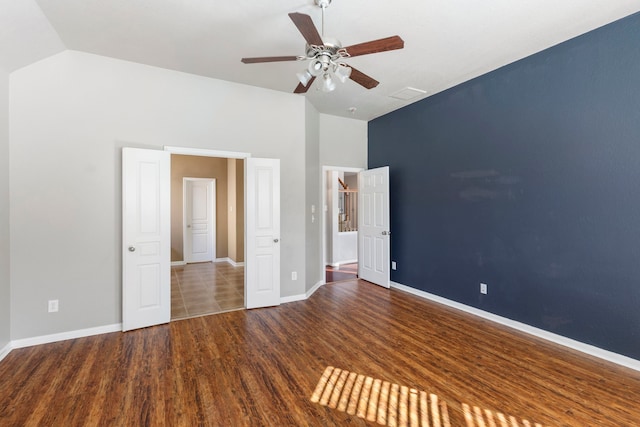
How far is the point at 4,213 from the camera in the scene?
285 cm

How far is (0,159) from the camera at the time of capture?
278cm

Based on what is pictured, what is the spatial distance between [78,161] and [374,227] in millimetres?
4333

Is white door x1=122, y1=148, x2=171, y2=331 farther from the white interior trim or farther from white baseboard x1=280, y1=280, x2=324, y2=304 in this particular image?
white baseboard x1=280, y1=280, x2=324, y2=304

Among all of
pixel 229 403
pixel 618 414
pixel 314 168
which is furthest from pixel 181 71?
pixel 618 414

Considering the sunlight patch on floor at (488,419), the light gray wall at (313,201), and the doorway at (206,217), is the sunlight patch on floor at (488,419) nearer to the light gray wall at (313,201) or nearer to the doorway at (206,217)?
the light gray wall at (313,201)

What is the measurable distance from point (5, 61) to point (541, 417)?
17.8 ft

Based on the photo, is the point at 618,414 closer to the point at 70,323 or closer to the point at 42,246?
the point at 70,323

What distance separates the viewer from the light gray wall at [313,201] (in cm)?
471

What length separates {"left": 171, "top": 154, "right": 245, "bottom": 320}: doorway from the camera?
6.79 meters

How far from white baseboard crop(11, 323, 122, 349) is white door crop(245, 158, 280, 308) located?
156cm

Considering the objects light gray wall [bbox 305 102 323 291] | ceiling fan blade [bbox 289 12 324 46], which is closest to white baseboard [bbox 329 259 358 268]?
light gray wall [bbox 305 102 323 291]

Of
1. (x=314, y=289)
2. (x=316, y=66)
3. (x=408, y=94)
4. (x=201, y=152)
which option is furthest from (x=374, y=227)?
(x=316, y=66)

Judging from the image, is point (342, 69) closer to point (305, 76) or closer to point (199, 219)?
point (305, 76)

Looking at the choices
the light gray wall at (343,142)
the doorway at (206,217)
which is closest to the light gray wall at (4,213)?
the doorway at (206,217)
